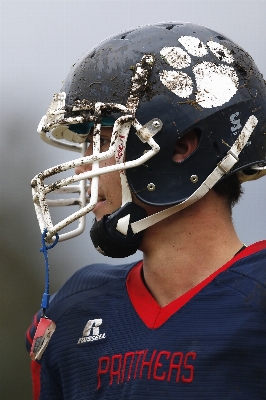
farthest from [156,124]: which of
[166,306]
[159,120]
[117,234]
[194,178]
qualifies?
[166,306]

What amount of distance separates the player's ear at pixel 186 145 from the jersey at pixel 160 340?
0.26 meters

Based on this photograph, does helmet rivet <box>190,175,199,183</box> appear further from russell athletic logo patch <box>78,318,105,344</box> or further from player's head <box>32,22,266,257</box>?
russell athletic logo patch <box>78,318,105,344</box>

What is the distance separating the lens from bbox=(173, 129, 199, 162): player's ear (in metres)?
1.84

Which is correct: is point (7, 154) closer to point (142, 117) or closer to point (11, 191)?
point (11, 191)

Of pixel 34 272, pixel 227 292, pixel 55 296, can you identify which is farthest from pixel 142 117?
pixel 34 272

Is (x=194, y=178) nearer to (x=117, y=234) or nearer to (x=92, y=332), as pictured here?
(x=117, y=234)

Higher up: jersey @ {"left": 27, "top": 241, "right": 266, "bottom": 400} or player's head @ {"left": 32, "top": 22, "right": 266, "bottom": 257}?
player's head @ {"left": 32, "top": 22, "right": 266, "bottom": 257}

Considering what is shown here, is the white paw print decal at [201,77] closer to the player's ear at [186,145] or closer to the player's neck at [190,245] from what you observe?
the player's ear at [186,145]

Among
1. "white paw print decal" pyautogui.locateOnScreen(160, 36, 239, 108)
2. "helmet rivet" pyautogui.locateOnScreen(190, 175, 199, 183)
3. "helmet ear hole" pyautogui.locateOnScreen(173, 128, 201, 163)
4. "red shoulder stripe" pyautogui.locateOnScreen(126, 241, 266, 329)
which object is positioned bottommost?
"red shoulder stripe" pyautogui.locateOnScreen(126, 241, 266, 329)

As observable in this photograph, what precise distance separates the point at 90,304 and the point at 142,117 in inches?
19.0

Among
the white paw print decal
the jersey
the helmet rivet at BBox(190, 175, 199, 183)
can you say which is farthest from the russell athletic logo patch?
the white paw print decal

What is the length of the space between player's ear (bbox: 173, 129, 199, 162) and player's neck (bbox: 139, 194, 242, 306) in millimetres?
113

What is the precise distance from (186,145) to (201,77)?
6.3 inches

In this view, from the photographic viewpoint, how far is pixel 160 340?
173 centimetres
